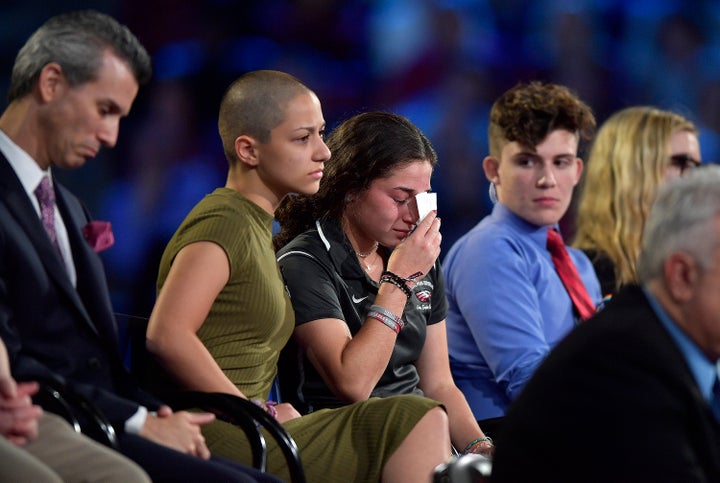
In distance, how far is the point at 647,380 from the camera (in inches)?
69.8

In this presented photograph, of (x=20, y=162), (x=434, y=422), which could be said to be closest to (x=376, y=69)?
(x=434, y=422)

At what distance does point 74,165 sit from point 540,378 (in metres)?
1.02

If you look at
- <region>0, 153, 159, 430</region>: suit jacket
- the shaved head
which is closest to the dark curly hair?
the shaved head

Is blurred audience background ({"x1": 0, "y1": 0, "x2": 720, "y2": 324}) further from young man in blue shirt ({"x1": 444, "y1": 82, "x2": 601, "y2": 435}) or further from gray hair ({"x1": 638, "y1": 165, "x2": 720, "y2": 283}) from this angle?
gray hair ({"x1": 638, "y1": 165, "x2": 720, "y2": 283})

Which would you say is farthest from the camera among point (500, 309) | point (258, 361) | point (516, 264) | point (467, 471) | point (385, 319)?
point (516, 264)

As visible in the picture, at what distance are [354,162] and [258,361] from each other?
0.71 metres

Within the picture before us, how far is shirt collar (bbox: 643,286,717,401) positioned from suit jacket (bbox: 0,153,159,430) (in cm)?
103

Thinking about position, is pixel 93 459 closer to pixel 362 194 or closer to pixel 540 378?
pixel 540 378

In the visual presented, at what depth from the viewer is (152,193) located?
3.61 meters

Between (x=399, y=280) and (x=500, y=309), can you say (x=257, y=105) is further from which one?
(x=500, y=309)

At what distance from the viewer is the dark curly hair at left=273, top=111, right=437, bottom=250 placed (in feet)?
10.4

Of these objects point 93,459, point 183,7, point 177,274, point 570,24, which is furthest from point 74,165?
point 570,24

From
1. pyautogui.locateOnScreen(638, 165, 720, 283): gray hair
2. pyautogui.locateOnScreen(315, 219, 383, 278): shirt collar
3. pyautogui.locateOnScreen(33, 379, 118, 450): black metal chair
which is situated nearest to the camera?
pyautogui.locateOnScreen(638, 165, 720, 283): gray hair

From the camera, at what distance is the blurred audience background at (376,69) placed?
3562 mm
